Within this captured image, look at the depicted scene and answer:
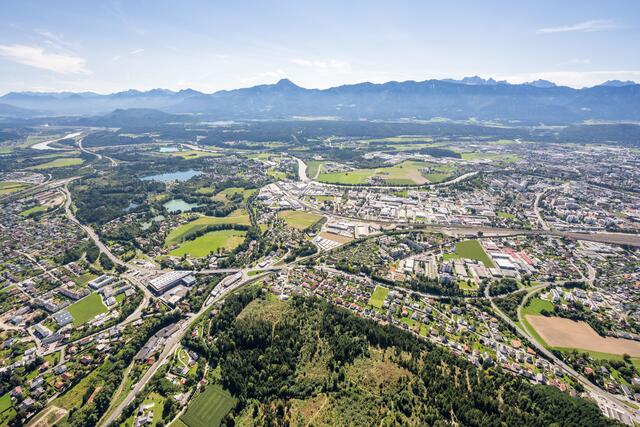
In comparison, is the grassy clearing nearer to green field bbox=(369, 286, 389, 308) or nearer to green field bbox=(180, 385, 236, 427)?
green field bbox=(180, 385, 236, 427)

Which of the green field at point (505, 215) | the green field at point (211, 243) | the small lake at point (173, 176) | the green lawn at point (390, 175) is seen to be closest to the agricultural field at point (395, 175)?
the green lawn at point (390, 175)

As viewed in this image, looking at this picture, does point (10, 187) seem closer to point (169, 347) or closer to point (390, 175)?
point (169, 347)

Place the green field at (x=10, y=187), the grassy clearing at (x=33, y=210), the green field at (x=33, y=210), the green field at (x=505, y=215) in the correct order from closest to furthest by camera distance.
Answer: the green field at (x=505, y=215) < the grassy clearing at (x=33, y=210) < the green field at (x=33, y=210) < the green field at (x=10, y=187)

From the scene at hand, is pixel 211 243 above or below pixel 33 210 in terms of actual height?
above

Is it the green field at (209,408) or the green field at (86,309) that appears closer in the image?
the green field at (209,408)

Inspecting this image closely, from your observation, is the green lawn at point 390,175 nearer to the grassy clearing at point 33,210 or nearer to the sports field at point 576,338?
the sports field at point 576,338

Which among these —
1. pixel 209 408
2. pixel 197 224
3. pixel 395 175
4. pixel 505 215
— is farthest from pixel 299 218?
pixel 395 175
